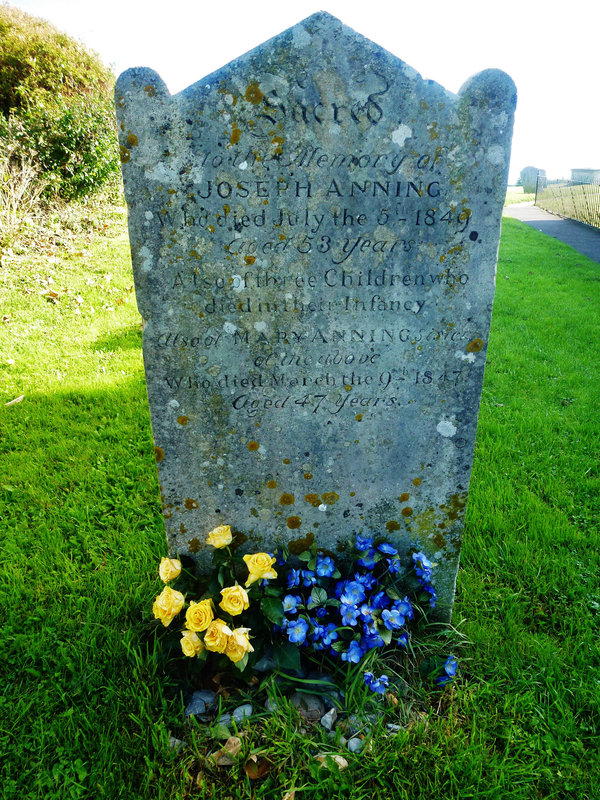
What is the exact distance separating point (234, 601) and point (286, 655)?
0.36m

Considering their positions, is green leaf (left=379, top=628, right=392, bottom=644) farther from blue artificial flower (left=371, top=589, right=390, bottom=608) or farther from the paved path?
the paved path

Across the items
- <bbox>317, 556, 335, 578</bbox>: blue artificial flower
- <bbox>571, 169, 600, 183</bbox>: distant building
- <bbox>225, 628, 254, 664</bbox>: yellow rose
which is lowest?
<bbox>225, 628, 254, 664</bbox>: yellow rose

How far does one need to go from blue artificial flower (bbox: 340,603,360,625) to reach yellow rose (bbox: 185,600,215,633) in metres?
0.58

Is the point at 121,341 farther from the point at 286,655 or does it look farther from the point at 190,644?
the point at 286,655

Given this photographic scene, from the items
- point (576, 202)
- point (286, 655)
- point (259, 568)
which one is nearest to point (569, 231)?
point (576, 202)

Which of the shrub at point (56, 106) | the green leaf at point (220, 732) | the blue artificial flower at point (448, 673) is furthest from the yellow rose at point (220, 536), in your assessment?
the shrub at point (56, 106)

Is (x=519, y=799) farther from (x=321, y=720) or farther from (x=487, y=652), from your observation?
(x=321, y=720)

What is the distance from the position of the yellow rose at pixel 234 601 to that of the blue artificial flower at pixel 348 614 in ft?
1.41

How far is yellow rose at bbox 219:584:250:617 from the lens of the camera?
81.8 inches

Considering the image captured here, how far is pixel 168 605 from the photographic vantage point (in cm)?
215

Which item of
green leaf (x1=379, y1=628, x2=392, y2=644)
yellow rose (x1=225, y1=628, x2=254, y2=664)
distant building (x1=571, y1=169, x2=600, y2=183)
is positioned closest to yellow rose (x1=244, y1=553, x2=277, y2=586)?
yellow rose (x1=225, y1=628, x2=254, y2=664)

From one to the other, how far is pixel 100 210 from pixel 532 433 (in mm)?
10393

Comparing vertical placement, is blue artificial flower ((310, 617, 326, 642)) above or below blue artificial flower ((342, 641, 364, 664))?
above

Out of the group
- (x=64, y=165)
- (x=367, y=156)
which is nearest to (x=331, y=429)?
(x=367, y=156)
